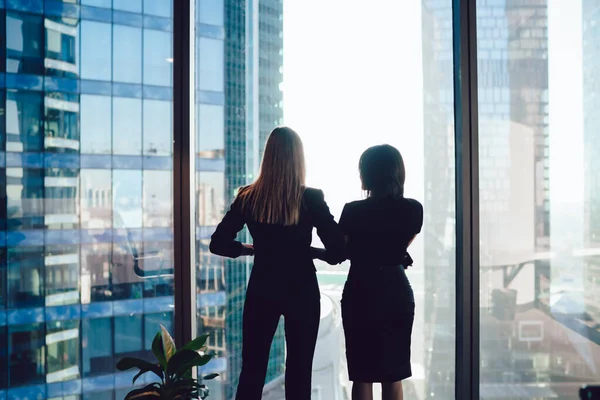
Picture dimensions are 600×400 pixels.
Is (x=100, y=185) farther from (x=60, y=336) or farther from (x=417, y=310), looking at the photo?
(x=417, y=310)

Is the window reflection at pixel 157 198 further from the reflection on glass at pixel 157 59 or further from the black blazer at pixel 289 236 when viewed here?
the black blazer at pixel 289 236

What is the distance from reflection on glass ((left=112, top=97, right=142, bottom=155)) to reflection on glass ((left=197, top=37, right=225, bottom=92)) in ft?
1.04

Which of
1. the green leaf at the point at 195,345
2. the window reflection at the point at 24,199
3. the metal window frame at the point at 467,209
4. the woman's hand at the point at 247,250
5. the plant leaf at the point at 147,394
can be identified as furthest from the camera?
the window reflection at the point at 24,199

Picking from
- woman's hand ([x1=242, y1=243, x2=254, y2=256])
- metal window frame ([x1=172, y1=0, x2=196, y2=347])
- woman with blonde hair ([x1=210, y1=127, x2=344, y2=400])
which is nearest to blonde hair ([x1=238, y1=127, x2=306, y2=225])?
woman with blonde hair ([x1=210, y1=127, x2=344, y2=400])

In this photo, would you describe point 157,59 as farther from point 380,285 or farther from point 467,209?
point 467,209

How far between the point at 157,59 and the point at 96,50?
28cm

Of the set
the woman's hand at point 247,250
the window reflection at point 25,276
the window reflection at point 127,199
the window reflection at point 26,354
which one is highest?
the window reflection at point 127,199

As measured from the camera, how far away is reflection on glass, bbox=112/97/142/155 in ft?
7.25

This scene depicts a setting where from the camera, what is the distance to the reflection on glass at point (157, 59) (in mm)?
2225

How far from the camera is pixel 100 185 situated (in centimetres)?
220

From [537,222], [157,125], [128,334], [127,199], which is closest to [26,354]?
[128,334]

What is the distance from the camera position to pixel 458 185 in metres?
2.06

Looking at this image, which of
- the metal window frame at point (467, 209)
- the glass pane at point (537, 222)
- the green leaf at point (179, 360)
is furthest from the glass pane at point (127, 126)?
the glass pane at point (537, 222)

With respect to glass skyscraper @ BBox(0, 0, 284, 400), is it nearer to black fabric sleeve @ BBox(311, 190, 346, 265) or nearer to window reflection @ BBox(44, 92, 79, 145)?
window reflection @ BBox(44, 92, 79, 145)
